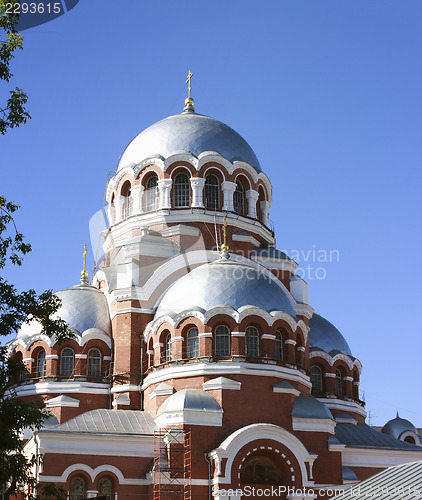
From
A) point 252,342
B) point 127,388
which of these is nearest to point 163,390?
point 127,388

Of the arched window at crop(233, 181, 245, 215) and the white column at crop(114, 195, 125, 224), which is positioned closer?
the arched window at crop(233, 181, 245, 215)

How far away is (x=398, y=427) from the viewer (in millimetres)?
30703

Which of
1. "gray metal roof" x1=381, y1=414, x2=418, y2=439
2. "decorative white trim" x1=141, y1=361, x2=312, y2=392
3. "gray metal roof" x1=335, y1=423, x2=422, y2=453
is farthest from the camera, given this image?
"gray metal roof" x1=381, y1=414, x2=418, y2=439

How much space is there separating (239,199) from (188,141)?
105 inches

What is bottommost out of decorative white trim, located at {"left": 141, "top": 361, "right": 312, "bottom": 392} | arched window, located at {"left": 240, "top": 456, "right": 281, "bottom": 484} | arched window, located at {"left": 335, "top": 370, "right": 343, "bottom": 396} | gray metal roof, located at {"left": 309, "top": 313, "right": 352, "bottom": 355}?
arched window, located at {"left": 240, "top": 456, "right": 281, "bottom": 484}

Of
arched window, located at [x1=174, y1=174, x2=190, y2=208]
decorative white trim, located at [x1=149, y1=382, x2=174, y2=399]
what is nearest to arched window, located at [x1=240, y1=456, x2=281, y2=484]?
decorative white trim, located at [x1=149, y1=382, x2=174, y2=399]

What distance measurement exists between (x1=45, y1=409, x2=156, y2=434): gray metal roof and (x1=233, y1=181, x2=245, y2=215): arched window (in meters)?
8.53

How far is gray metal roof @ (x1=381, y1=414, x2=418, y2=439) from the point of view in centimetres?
3058

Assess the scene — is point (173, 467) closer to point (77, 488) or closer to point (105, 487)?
point (105, 487)

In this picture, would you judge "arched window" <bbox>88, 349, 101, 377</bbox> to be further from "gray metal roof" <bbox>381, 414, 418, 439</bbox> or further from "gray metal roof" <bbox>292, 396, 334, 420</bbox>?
"gray metal roof" <bbox>381, 414, 418, 439</bbox>

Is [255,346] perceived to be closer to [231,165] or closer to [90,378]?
[90,378]

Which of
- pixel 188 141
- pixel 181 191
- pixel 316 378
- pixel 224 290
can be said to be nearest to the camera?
pixel 224 290

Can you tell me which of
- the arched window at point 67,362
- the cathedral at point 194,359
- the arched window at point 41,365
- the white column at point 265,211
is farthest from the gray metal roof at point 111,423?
the white column at point 265,211

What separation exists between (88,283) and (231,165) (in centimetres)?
654
